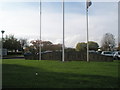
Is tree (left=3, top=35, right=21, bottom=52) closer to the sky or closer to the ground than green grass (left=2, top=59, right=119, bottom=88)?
closer to the sky

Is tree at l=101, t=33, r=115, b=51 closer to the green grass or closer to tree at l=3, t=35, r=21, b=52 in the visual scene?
tree at l=3, t=35, r=21, b=52

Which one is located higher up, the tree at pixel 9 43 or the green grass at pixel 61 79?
the tree at pixel 9 43

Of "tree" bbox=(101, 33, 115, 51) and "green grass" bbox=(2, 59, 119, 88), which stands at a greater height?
"tree" bbox=(101, 33, 115, 51)

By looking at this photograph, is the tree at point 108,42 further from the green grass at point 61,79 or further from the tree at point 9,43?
the green grass at point 61,79

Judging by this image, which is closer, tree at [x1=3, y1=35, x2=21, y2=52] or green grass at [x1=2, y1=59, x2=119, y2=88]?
green grass at [x1=2, y1=59, x2=119, y2=88]

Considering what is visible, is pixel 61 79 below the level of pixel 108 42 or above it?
below

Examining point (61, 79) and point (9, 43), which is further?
point (9, 43)

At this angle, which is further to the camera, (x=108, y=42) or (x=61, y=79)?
(x=108, y=42)

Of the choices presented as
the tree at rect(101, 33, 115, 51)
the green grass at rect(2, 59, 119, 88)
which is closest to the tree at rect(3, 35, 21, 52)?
the tree at rect(101, 33, 115, 51)

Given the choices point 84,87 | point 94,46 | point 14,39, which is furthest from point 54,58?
point 94,46

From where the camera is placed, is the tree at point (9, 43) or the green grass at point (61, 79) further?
the tree at point (9, 43)

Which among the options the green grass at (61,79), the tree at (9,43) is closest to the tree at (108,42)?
the tree at (9,43)

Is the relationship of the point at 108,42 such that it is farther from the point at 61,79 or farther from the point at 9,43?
the point at 61,79

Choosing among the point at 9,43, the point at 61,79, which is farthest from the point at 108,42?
the point at 61,79
